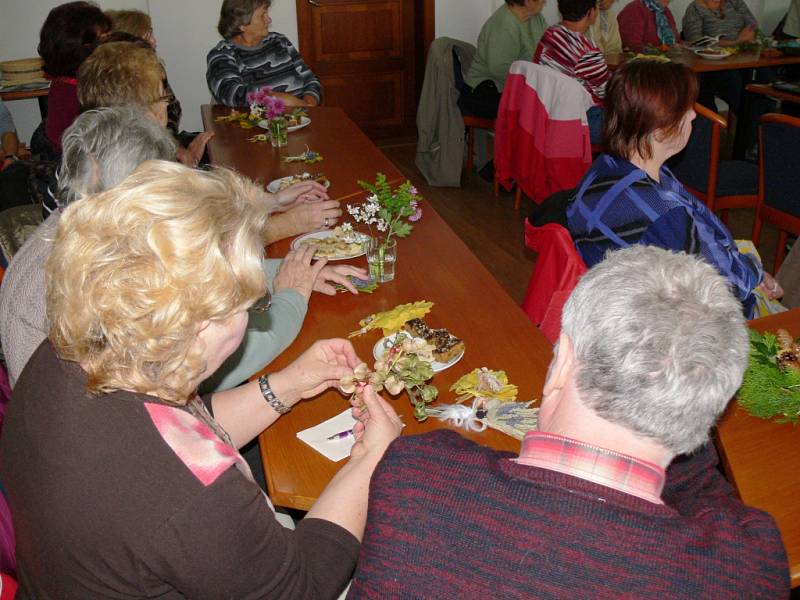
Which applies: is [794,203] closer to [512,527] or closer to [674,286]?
[674,286]

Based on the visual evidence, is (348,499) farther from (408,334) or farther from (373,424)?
(408,334)

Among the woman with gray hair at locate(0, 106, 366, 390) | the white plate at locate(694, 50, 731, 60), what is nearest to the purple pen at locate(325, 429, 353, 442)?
the woman with gray hair at locate(0, 106, 366, 390)

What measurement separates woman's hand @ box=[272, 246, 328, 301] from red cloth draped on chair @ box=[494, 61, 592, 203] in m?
2.69

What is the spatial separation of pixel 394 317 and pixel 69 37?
2571 millimetres

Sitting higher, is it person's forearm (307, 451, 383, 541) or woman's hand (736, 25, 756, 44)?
person's forearm (307, 451, 383, 541)

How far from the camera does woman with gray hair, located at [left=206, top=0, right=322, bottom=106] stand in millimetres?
4348

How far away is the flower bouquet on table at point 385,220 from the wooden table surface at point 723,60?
335 cm

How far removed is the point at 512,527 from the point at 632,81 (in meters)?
1.79

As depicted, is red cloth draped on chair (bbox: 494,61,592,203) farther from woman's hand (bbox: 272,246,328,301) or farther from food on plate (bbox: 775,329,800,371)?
food on plate (bbox: 775,329,800,371)

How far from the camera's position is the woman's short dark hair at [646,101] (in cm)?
229

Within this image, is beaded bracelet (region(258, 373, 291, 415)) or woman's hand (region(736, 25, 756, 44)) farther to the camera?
woman's hand (region(736, 25, 756, 44))

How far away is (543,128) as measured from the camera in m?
4.51

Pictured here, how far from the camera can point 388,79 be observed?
668 cm

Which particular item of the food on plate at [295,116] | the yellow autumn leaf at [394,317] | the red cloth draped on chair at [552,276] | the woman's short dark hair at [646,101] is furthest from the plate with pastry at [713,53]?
the yellow autumn leaf at [394,317]
